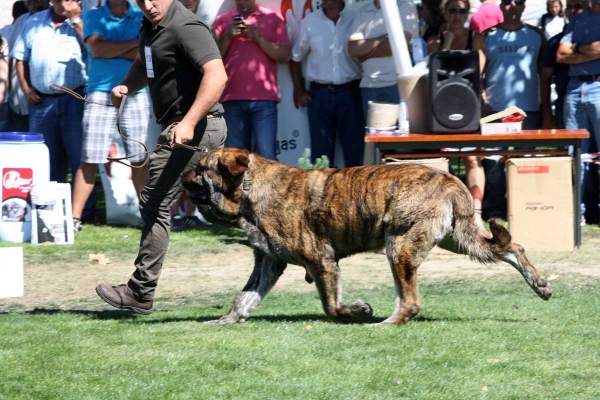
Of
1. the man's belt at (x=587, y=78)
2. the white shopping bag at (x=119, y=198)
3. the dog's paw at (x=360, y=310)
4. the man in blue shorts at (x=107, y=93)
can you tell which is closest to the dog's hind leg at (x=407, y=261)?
the dog's paw at (x=360, y=310)

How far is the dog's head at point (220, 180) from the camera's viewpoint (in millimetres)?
6840

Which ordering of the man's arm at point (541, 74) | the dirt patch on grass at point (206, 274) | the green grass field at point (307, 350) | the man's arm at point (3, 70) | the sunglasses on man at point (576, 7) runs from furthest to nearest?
the man's arm at point (3, 70) → the sunglasses on man at point (576, 7) → the man's arm at point (541, 74) → the dirt patch on grass at point (206, 274) → the green grass field at point (307, 350)

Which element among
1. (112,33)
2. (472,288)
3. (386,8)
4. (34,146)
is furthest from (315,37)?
(472,288)

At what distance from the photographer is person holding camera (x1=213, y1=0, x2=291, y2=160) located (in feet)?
40.0

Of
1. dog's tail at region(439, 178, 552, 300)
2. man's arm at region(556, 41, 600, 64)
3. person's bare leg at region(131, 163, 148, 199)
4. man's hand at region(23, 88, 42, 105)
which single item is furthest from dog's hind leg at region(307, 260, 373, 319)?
man's hand at region(23, 88, 42, 105)

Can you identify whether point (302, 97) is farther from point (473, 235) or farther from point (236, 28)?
point (473, 235)

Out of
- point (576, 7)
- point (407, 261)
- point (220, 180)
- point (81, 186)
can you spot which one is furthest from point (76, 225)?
point (576, 7)

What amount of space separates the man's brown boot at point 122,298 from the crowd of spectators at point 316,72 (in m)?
4.45

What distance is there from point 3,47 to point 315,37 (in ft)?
12.6

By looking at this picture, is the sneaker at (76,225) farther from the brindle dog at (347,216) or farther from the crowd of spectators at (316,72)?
the brindle dog at (347,216)

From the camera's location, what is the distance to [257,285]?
7066 mm

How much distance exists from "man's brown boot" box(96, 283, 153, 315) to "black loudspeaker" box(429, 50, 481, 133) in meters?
4.36

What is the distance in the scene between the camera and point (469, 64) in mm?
10914

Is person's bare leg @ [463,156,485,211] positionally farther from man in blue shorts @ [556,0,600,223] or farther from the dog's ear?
the dog's ear
